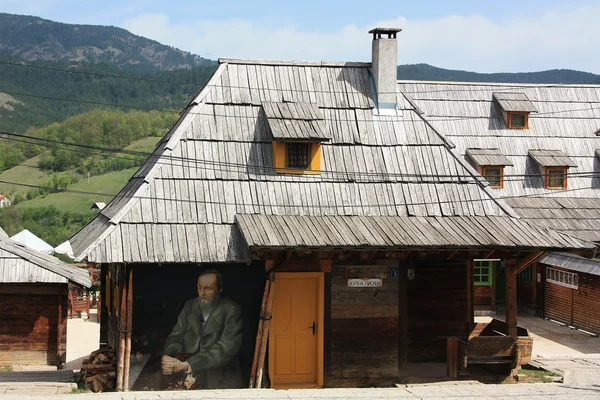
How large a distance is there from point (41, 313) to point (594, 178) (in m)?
20.1

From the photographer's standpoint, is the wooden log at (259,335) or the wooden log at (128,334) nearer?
the wooden log at (128,334)

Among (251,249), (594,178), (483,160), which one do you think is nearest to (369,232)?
(251,249)

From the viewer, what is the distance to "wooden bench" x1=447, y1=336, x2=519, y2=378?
17750 millimetres

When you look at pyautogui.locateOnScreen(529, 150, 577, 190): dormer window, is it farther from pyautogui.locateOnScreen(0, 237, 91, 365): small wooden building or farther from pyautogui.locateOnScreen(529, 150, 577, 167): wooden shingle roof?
pyautogui.locateOnScreen(0, 237, 91, 365): small wooden building

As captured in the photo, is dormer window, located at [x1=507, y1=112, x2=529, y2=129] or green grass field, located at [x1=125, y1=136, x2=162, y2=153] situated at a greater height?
green grass field, located at [x1=125, y1=136, x2=162, y2=153]

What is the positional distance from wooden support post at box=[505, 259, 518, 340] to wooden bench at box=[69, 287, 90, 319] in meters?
18.6

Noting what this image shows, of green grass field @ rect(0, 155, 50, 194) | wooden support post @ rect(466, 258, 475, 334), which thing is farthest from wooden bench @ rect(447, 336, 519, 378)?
green grass field @ rect(0, 155, 50, 194)

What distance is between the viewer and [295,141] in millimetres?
18141

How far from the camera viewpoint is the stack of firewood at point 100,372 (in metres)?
16.6

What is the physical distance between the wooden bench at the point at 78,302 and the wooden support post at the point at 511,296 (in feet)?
61.2

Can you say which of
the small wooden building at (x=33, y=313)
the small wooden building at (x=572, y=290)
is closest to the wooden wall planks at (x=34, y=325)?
the small wooden building at (x=33, y=313)

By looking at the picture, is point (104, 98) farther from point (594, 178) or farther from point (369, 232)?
point (369, 232)

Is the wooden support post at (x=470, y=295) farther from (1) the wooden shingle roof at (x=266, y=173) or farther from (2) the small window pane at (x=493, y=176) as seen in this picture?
(2) the small window pane at (x=493, y=176)

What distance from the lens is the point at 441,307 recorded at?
19922 millimetres
